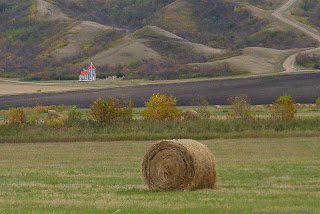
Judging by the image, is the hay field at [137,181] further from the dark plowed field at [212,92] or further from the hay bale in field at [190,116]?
the dark plowed field at [212,92]

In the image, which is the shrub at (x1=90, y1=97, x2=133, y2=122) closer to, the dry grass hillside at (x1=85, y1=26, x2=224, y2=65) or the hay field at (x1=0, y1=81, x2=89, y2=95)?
the hay field at (x1=0, y1=81, x2=89, y2=95)

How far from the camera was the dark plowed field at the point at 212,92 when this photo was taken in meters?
61.6

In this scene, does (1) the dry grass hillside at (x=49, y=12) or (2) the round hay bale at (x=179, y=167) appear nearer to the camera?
(2) the round hay bale at (x=179, y=167)

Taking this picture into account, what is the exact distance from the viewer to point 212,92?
6825cm

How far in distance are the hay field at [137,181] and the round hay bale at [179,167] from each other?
369 millimetres

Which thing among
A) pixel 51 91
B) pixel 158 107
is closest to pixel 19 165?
pixel 158 107

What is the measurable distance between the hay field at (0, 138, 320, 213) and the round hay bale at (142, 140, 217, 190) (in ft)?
1.21

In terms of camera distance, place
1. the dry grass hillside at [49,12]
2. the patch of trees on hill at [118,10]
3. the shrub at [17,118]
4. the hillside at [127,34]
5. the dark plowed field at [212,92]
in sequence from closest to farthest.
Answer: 1. the shrub at [17,118]
2. the dark plowed field at [212,92]
3. the hillside at [127,34]
4. the dry grass hillside at [49,12]
5. the patch of trees on hill at [118,10]

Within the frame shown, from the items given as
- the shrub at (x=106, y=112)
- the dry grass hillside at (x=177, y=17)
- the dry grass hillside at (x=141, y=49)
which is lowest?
the shrub at (x=106, y=112)

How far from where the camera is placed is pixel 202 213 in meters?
11.6

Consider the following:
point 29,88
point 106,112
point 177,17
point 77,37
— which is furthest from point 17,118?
point 177,17

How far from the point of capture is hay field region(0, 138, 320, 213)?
12461mm

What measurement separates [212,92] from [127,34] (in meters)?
62.5

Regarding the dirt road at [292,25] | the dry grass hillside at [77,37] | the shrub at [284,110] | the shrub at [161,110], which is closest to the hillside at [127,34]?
the dry grass hillside at [77,37]
